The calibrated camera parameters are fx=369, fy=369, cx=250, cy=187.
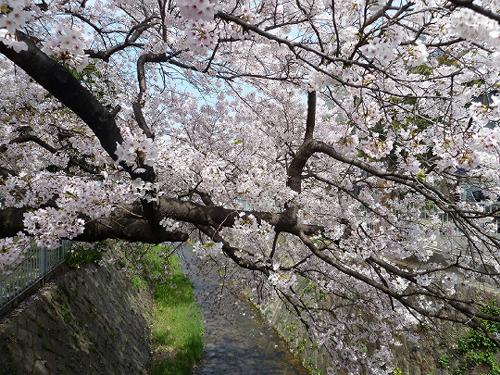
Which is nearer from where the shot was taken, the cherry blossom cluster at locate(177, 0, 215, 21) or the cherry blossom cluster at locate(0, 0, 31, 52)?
the cherry blossom cluster at locate(0, 0, 31, 52)

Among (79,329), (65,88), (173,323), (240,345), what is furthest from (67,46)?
(240,345)

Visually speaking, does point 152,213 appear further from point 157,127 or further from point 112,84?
point 157,127

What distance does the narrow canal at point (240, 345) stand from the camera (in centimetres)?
1029

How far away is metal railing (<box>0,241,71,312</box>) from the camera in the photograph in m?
5.75

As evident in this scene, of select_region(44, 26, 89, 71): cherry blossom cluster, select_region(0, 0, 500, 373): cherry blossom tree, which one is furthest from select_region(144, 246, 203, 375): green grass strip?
select_region(44, 26, 89, 71): cherry blossom cluster

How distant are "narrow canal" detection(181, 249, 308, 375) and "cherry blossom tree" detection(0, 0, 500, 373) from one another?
140 inches

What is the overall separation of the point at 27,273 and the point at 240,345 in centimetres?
714

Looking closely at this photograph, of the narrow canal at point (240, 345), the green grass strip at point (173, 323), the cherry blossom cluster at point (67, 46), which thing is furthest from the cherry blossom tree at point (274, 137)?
the narrow canal at point (240, 345)

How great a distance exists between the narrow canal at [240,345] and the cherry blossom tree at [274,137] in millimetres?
3568

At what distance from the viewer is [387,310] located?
5742mm

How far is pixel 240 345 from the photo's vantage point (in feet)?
38.2

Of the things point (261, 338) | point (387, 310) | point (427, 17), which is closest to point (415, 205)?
point (387, 310)

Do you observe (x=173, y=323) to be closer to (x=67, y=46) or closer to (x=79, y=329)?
(x=79, y=329)

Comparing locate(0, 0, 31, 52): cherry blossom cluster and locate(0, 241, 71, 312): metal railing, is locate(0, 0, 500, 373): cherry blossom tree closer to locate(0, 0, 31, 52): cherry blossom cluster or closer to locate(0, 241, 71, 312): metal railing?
locate(0, 0, 31, 52): cherry blossom cluster
